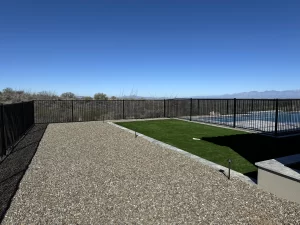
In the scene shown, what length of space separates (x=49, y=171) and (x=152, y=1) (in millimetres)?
12107

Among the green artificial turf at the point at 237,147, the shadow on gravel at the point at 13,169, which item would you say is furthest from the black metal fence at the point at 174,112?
the green artificial turf at the point at 237,147

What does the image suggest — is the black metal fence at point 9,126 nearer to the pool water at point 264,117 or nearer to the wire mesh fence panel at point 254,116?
the wire mesh fence panel at point 254,116

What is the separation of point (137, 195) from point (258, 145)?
191 inches

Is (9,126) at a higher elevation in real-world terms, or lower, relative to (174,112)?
lower

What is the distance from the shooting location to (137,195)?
3.47 meters

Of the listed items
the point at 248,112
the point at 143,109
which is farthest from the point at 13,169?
the point at 143,109

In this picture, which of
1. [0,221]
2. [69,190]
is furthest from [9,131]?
[0,221]

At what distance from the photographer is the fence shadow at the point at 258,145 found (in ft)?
18.7

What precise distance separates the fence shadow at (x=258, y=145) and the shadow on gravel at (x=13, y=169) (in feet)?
13.7

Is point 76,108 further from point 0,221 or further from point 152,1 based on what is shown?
point 0,221

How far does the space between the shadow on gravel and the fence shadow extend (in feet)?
13.7

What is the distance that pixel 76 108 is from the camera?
16.0 m

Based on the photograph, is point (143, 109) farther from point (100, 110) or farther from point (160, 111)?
point (100, 110)

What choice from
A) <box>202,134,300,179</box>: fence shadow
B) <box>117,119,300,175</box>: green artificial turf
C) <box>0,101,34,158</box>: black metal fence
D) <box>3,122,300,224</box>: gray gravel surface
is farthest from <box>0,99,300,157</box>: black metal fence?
<box>3,122,300,224</box>: gray gravel surface
